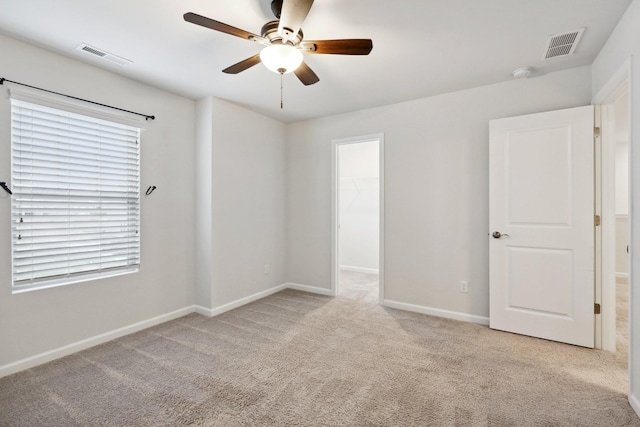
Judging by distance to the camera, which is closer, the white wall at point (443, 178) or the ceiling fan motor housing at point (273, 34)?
the ceiling fan motor housing at point (273, 34)

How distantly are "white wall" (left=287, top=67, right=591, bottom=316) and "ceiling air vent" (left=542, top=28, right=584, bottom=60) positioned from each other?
40 cm

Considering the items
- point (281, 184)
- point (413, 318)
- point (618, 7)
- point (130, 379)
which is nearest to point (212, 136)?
point (281, 184)

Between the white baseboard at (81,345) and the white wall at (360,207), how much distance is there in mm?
3300

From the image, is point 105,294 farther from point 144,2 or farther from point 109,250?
point 144,2

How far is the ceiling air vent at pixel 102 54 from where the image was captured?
2.38 metres

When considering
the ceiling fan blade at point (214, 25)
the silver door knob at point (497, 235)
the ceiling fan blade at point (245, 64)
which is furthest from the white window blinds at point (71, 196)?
the silver door knob at point (497, 235)

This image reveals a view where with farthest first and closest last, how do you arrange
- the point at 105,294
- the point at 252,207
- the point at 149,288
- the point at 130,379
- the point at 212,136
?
the point at 252,207
the point at 212,136
the point at 149,288
the point at 105,294
the point at 130,379

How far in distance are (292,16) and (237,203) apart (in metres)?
2.49

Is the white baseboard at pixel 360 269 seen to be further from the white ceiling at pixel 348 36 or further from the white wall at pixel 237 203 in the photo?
the white ceiling at pixel 348 36

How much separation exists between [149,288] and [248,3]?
2.78 metres

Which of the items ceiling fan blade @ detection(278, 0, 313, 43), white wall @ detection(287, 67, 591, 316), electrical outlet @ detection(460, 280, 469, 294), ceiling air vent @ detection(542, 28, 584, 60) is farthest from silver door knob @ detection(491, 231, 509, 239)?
ceiling fan blade @ detection(278, 0, 313, 43)

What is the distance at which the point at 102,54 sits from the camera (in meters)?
2.49

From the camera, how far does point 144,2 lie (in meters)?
1.88

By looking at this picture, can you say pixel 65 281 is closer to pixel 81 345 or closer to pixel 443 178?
pixel 81 345
